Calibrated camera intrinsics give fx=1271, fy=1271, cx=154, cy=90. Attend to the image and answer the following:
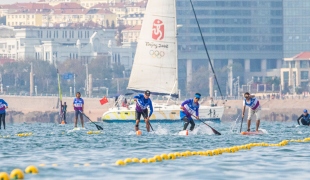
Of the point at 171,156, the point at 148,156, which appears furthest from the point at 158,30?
the point at 171,156

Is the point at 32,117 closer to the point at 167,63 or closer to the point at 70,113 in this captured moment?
the point at 70,113

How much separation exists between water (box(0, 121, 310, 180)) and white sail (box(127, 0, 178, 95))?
108 feet

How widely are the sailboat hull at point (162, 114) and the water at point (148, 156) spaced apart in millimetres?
36254

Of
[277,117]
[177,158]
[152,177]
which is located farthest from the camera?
[277,117]

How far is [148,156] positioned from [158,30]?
148 feet

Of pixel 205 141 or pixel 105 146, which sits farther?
pixel 205 141

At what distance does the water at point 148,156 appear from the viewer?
29.0 metres

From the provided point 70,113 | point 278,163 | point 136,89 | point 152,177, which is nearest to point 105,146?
point 278,163

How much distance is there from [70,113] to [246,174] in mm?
131339

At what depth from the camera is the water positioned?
28956 millimetres

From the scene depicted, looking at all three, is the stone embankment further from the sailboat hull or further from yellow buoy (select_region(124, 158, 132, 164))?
yellow buoy (select_region(124, 158, 132, 164))

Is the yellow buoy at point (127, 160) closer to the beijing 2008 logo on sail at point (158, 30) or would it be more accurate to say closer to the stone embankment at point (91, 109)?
the beijing 2008 logo on sail at point (158, 30)

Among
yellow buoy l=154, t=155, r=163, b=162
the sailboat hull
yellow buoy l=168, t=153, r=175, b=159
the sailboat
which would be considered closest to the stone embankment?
the sailboat hull

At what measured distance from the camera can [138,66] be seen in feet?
263
